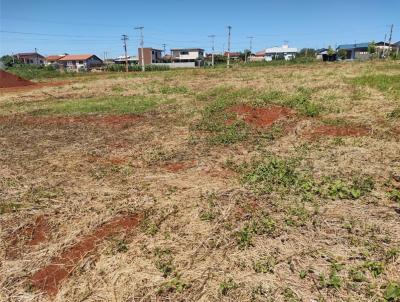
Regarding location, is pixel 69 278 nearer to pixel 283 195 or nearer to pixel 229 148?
pixel 283 195

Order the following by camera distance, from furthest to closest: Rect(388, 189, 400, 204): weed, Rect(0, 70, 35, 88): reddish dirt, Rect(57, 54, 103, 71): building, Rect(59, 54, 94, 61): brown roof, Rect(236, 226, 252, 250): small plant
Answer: Rect(59, 54, 94, 61): brown roof → Rect(57, 54, 103, 71): building → Rect(0, 70, 35, 88): reddish dirt → Rect(388, 189, 400, 204): weed → Rect(236, 226, 252, 250): small plant

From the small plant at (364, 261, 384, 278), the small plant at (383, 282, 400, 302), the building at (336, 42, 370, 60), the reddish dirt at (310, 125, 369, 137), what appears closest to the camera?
the small plant at (383, 282, 400, 302)

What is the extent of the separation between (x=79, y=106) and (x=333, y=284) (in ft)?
49.6

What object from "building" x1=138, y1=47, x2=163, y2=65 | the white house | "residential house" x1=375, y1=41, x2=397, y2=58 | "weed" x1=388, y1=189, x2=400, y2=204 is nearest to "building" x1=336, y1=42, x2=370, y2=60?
"residential house" x1=375, y1=41, x2=397, y2=58

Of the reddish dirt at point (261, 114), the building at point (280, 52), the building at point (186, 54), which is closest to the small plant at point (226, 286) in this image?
the reddish dirt at point (261, 114)

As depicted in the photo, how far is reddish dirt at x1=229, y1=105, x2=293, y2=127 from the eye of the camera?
11.0 m

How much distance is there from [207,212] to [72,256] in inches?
82.5

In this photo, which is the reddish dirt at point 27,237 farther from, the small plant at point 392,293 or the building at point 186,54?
the building at point 186,54

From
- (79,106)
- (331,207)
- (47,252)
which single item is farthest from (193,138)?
(79,106)

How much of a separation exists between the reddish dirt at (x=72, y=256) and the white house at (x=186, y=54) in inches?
3435

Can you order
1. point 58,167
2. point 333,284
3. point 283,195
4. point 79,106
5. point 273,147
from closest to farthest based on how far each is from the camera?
point 333,284
point 283,195
point 58,167
point 273,147
point 79,106

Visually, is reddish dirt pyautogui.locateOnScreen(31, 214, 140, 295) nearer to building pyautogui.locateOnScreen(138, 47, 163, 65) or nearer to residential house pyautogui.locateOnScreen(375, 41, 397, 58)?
residential house pyautogui.locateOnScreen(375, 41, 397, 58)

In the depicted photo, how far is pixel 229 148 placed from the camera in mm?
8477

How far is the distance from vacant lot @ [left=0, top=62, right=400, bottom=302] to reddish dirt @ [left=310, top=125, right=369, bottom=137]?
6cm
